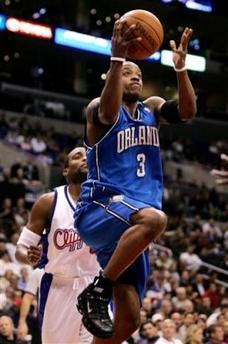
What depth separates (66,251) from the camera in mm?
6590

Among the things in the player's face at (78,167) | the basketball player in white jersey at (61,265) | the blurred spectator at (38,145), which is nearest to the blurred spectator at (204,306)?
the basketball player in white jersey at (61,265)

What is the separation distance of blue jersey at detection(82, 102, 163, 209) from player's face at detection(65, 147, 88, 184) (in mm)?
1544

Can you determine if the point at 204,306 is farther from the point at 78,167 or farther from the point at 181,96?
the point at 181,96

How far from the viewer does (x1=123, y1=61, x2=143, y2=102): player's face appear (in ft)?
17.2

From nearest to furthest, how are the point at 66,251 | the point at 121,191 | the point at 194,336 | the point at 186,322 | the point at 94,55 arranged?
the point at 121,191, the point at 66,251, the point at 194,336, the point at 186,322, the point at 94,55

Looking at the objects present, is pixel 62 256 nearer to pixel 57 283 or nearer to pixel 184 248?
pixel 57 283

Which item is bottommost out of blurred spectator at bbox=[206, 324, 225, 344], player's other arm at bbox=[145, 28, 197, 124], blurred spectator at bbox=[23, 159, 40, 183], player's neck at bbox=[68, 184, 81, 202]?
blurred spectator at bbox=[23, 159, 40, 183]

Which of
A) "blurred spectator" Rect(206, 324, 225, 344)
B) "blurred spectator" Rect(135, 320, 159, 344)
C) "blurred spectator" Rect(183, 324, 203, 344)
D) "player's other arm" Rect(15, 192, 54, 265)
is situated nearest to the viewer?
"player's other arm" Rect(15, 192, 54, 265)

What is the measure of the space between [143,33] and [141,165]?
0.84 meters

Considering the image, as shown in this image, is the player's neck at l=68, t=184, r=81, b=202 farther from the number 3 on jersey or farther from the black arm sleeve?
the number 3 on jersey

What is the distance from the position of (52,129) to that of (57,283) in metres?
20.7

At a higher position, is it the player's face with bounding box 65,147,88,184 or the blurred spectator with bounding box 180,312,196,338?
the player's face with bounding box 65,147,88,184

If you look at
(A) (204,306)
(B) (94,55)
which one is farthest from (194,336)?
(B) (94,55)

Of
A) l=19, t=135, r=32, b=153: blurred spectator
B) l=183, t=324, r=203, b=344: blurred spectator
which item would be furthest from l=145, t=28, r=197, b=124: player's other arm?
l=19, t=135, r=32, b=153: blurred spectator
